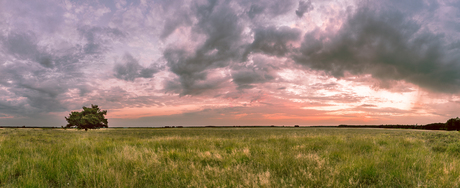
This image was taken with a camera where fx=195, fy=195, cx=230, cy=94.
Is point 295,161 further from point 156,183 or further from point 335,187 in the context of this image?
point 156,183

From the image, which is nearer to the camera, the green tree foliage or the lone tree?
the lone tree

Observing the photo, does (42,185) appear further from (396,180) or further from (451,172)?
(451,172)

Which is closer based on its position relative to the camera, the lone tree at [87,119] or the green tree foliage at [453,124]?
the lone tree at [87,119]

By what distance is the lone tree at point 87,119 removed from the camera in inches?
1777

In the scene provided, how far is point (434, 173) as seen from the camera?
4582 millimetres

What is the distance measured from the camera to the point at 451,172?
4789mm

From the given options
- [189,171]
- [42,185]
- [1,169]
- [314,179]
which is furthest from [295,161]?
[1,169]

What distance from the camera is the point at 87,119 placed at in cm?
4500

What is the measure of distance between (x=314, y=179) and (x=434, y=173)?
310 centimetres

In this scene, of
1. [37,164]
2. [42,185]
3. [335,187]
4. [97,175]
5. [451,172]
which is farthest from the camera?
[37,164]

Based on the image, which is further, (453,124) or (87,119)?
(453,124)

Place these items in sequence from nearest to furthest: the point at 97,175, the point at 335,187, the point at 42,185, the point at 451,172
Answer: the point at 335,187
the point at 42,185
the point at 97,175
the point at 451,172

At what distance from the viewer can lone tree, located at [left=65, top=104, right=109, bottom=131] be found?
148 feet

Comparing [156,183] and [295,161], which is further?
[295,161]
